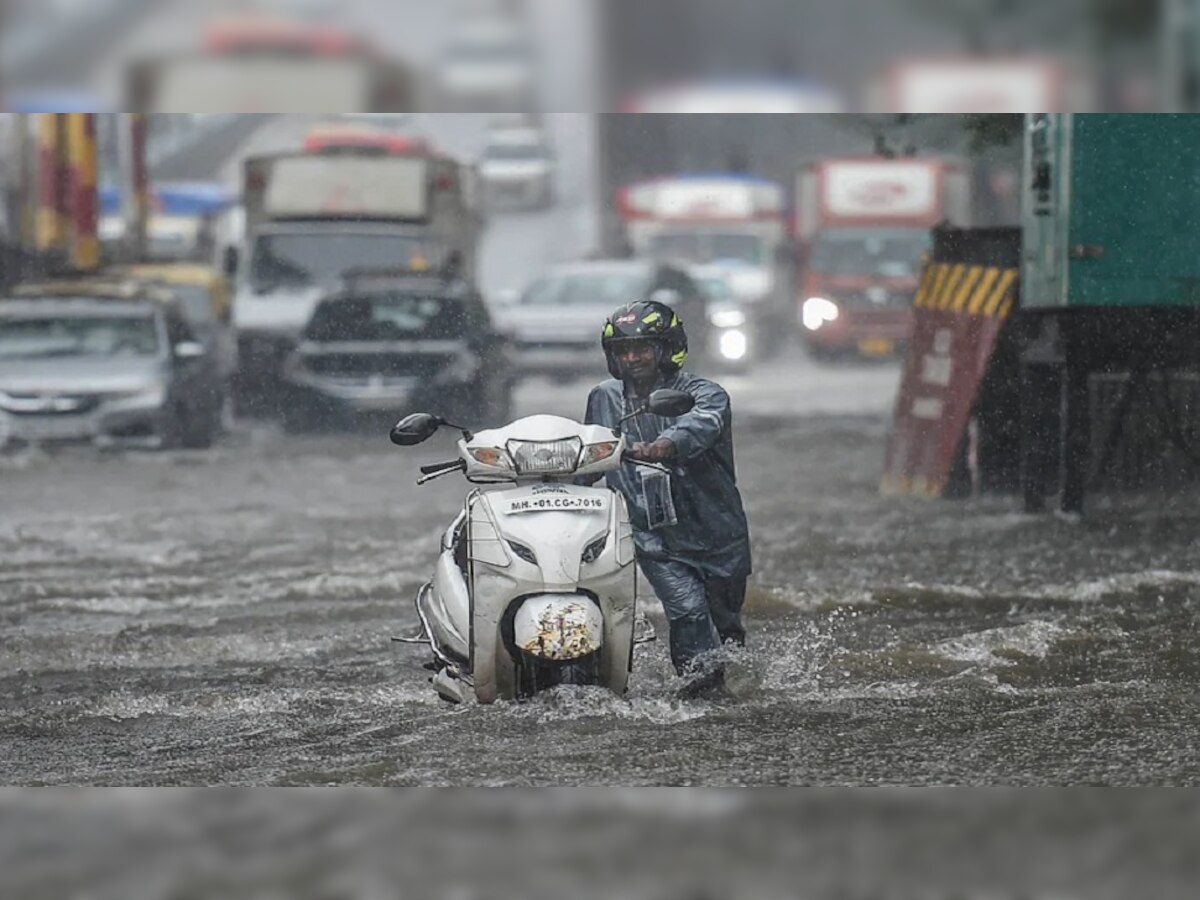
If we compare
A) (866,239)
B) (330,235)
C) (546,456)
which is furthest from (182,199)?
(866,239)

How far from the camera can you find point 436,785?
27.1 feet

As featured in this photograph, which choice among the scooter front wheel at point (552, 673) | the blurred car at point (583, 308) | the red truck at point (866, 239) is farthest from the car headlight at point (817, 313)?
the scooter front wheel at point (552, 673)

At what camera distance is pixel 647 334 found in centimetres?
867

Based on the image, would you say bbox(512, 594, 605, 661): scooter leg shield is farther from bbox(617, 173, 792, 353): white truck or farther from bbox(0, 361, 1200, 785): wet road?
bbox(617, 173, 792, 353): white truck

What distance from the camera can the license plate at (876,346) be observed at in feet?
31.2

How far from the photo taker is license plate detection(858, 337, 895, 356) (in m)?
9.52

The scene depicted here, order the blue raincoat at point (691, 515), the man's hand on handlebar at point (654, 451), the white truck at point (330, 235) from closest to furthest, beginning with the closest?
the man's hand on handlebar at point (654, 451) < the blue raincoat at point (691, 515) < the white truck at point (330, 235)

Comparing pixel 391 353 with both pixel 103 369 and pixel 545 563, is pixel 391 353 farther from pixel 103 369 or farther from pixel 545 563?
pixel 545 563

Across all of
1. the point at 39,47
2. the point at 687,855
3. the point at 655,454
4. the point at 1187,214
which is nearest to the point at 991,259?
the point at 1187,214

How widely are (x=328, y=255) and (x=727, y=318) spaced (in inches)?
49.8

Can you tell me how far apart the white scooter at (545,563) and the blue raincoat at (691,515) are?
0.68 feet

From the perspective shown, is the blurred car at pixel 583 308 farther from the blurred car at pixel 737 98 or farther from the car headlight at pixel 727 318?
the blurred car at pixel 737 98

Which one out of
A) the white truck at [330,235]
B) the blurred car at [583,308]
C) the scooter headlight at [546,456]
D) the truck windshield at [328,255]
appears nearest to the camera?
the scooter headlight at [546,456]

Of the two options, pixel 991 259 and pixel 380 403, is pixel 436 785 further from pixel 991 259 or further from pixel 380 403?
pixel 991 259
